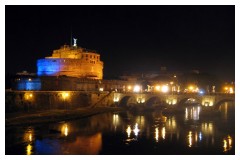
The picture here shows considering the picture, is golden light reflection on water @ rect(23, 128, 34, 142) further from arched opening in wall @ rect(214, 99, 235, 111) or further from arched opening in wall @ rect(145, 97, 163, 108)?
arched opening in wall @ rect(214, 99, 235, 111)

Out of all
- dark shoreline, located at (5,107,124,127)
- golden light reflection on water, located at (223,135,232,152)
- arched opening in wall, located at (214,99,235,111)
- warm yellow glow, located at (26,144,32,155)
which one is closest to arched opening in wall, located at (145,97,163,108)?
arched opening in wall, located at (214,99,235,111)

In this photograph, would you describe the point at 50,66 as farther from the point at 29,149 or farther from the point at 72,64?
the point at 29,149

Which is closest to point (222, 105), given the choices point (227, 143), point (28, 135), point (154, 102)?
point (154, 102)

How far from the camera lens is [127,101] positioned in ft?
166

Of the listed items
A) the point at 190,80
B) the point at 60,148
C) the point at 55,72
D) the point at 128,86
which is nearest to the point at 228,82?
the point at 190,80

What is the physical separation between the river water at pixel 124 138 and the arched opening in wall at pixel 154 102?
12939mm

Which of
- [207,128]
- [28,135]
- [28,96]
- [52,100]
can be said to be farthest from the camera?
[52,100]

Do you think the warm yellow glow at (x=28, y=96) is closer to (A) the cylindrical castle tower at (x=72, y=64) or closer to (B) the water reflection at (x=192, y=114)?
(B) the water reflection at (x=192, y=114)

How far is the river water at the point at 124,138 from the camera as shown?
2061 centimetres

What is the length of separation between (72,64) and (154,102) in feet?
53.6

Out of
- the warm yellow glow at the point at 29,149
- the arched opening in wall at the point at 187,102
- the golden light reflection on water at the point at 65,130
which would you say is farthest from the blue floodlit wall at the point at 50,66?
the warm yellow glow at the point at 29,149

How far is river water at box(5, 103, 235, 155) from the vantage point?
20609 millimetres

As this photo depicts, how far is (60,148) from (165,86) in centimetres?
4910

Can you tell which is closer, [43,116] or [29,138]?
[29,138]
